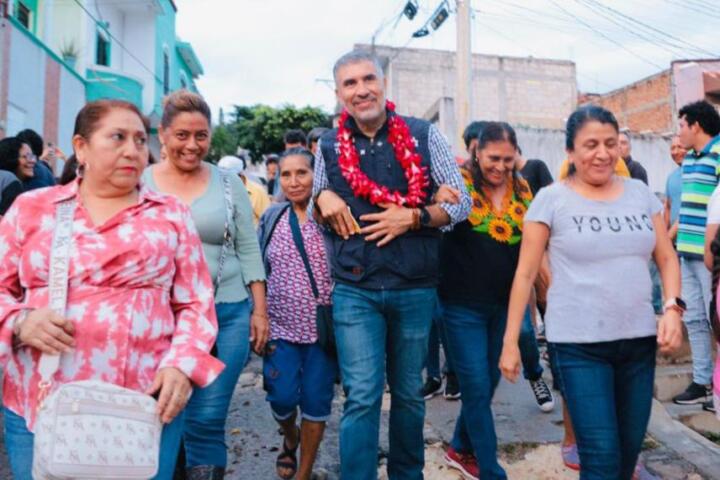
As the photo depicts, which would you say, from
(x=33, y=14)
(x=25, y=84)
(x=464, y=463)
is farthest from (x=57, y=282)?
(x=33, y=14)

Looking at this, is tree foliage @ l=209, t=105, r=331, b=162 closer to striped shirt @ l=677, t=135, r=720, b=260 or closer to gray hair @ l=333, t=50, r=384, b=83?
striped shirt @ l=677, t=135, r=720, b=260

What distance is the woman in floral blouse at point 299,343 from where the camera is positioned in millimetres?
3701

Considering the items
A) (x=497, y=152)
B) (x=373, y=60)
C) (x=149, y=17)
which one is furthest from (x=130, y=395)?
(x=149, y=17)

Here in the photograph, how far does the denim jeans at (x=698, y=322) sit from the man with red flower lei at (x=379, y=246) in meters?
2.81

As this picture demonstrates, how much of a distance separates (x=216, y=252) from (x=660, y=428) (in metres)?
3.44

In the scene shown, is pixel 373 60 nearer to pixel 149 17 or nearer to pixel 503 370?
pixel 503 370

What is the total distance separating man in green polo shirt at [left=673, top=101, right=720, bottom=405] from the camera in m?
4.69

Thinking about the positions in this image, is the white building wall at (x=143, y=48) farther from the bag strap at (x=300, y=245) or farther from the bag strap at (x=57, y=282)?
the bag strap at (x=57, y=282)

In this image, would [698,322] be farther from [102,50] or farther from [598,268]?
[102,50]

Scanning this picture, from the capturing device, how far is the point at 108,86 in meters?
17.0

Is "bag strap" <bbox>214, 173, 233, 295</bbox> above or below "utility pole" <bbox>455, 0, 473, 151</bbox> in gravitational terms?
below

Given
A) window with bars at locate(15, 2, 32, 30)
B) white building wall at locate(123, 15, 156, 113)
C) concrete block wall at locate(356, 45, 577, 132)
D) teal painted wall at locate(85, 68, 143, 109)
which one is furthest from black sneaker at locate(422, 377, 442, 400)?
concrete block wall at locate(356, 45, 577, 132)

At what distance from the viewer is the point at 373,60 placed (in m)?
3.23

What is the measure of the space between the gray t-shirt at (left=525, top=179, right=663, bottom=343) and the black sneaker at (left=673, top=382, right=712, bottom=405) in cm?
280
